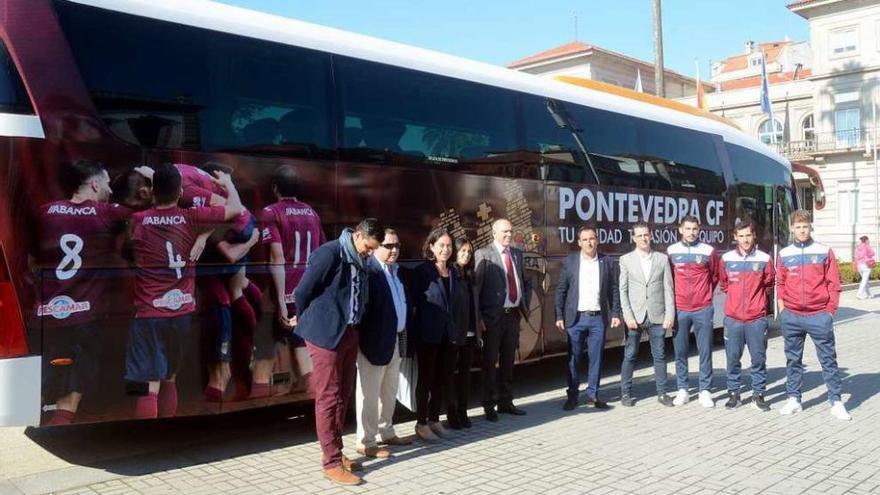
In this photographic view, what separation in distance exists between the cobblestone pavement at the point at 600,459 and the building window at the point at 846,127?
44387 millimetres

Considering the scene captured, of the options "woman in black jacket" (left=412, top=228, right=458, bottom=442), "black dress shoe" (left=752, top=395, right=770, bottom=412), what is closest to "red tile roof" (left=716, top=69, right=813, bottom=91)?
"black dress shoe" (left=752, top=395, right=770, bottom=412)

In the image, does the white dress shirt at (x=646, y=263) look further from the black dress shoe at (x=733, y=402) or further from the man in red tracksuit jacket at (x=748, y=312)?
the black dress shoe at (x=733, y=402)

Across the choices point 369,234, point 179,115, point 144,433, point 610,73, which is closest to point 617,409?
point 369,234

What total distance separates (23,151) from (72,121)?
372mm

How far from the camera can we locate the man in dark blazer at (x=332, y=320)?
209 inches

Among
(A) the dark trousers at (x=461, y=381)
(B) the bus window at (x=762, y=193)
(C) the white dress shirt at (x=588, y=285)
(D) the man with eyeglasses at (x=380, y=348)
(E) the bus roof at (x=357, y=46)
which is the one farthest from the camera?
(B) the bus window at (x=762, y=193)

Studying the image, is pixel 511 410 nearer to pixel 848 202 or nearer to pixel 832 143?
pixel 848 202

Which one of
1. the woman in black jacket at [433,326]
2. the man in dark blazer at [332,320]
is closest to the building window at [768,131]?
the woman in black jacket at [433,326]

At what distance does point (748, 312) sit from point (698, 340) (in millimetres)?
605

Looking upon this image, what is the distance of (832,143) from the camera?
47000 millimetres

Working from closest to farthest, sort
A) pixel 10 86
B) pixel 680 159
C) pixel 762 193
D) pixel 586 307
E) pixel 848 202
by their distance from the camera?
1. pixel 10 86
2. pixel 586 307
3. pixel 680 159
4. pixel 762 193
5. pixel 848 202

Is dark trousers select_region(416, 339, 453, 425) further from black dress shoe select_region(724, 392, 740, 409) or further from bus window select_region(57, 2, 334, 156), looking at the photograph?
black dress shoe select_region(724, 392, 740, 409)

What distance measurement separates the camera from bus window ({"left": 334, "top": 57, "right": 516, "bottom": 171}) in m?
6.62

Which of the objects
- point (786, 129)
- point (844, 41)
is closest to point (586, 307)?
point (844, 41)
